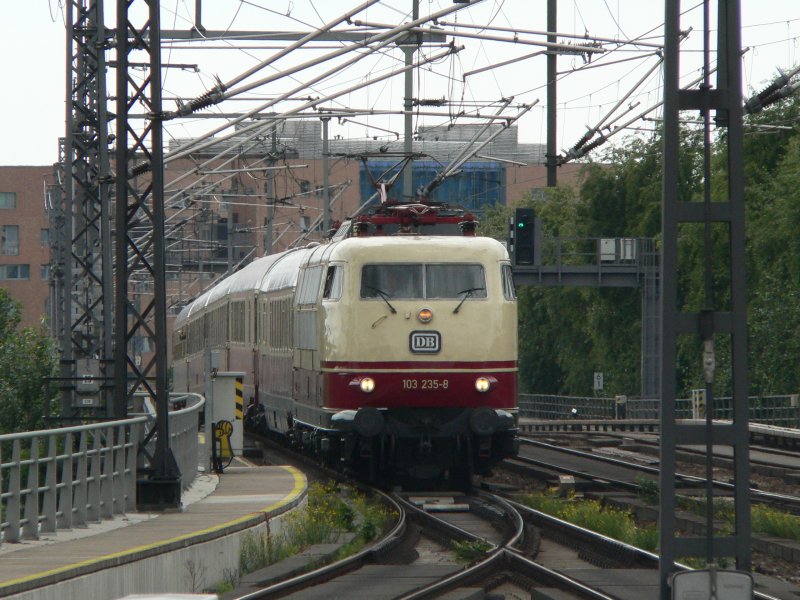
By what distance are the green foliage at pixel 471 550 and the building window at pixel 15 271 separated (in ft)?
310

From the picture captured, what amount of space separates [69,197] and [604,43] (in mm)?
10772

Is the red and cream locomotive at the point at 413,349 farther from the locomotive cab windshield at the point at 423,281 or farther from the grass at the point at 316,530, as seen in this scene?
the grass at the point at 316,530

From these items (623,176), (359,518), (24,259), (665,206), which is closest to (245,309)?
(359,518)

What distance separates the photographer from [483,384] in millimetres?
20062

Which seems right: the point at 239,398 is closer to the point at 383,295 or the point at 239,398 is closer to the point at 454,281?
the point at 383,295

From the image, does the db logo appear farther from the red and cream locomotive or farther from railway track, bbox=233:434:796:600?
railway track, bbox=233:434:796:600

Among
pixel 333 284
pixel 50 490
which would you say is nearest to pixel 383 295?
pixel 333 284

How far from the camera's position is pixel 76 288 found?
3109 cm

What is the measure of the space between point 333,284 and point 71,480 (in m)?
7.57

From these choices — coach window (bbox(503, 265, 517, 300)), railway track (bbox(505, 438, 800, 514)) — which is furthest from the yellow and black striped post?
coach window (bbox(503, 265, 517, 300))

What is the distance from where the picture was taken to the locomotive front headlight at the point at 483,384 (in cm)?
2003

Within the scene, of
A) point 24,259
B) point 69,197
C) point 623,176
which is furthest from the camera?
point 24,259

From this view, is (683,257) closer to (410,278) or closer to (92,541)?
(410,278)

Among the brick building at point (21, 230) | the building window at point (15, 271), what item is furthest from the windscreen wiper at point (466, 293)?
the building window at point (15, 271)
